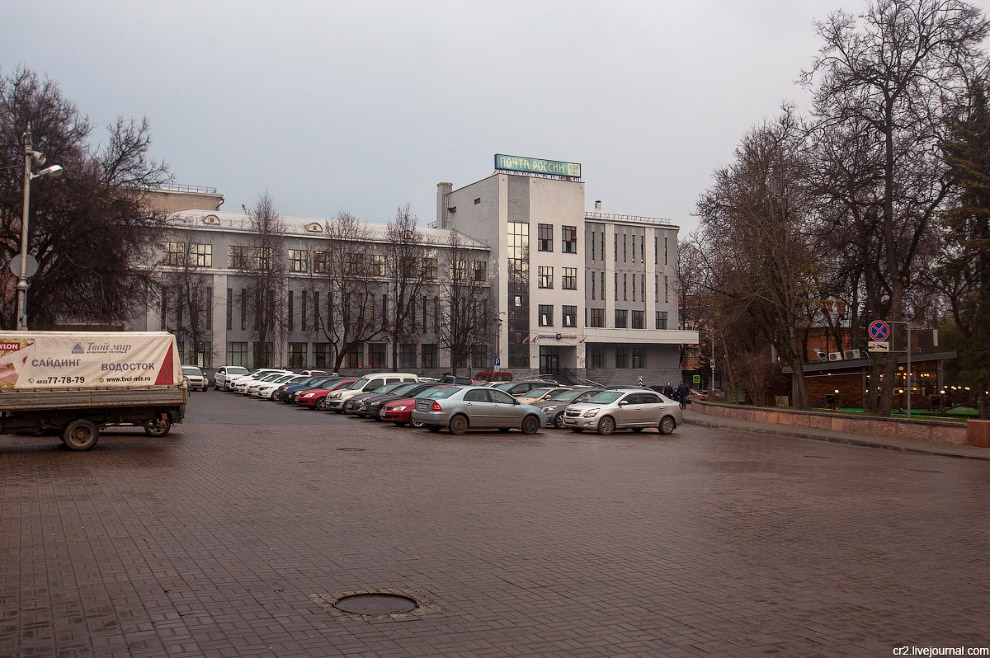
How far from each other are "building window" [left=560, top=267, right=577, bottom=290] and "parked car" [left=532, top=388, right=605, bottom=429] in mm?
52390

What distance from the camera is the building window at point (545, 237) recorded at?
84.4 m

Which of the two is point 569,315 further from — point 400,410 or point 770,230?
point 400,410

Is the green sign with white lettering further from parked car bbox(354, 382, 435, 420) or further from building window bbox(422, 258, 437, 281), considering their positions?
parked car bbox(354, 382, 435, 420)

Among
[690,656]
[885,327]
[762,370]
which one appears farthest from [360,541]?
[762,370]

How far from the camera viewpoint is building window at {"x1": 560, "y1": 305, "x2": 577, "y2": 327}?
85.6 meters

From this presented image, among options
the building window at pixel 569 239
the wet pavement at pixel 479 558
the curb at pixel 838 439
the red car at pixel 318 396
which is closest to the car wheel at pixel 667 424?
the curb at pixel 838 439

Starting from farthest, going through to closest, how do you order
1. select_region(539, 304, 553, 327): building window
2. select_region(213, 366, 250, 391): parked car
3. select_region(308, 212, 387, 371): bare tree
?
select_region(539, 304, 553, 327): building window → select_region(308, 212, 387, 371): bare tree → select_region(213, 366, 250, 391): parked car

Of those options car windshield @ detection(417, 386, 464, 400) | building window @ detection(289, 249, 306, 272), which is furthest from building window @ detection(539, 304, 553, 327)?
car windshield @ detection(417, 386, 464, 400)

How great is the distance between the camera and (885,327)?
25469 mm

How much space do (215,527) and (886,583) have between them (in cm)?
750

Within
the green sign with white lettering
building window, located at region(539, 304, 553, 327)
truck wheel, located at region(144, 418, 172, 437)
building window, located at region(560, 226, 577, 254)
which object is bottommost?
truck wheel, located at region(144, 418, 172, 437)

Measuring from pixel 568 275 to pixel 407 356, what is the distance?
771 inches

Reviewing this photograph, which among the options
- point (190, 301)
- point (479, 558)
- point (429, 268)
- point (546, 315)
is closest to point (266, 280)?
point (190, 301)

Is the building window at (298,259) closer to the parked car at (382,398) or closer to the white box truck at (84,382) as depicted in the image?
the parked car at (382,398)
